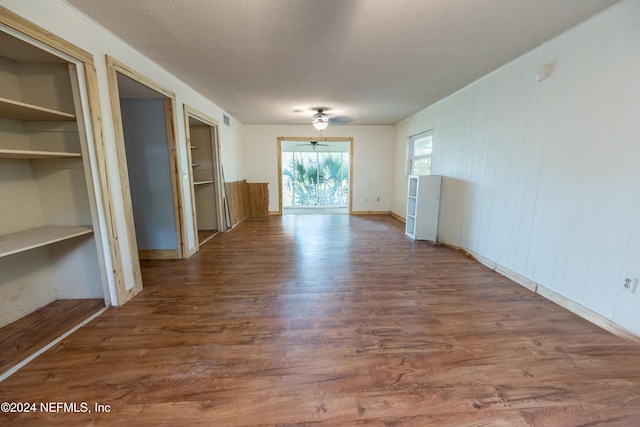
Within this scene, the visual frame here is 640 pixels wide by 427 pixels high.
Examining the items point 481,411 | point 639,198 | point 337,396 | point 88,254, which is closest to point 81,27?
point 88,254

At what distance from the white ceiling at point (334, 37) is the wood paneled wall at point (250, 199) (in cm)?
277

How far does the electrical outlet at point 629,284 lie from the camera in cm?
180

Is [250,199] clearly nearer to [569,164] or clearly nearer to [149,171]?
[149,171]

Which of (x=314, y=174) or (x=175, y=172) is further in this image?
(x=314, y=174)

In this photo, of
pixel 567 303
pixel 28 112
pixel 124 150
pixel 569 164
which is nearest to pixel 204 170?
pixel 124 150

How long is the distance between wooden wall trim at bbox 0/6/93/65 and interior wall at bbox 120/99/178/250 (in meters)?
1.30

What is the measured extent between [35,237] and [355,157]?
615 cm

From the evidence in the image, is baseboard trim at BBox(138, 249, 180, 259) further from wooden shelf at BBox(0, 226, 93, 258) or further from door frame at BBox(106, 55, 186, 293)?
wooden shelf at BBox(0, 226, 93, 258)

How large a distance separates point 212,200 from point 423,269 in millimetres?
3960

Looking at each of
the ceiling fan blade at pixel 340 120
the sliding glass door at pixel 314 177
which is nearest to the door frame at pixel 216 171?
the ceiling fan blade at pixel 340 120

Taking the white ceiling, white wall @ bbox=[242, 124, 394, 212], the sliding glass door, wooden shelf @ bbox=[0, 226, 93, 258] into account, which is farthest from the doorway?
wooden shelf @ bbox=[0, 226, 93, 258]

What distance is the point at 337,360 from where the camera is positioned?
1.63m

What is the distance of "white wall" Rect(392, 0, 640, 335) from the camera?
1.82m

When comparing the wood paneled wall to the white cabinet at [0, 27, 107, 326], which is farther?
the wood paneled wall
